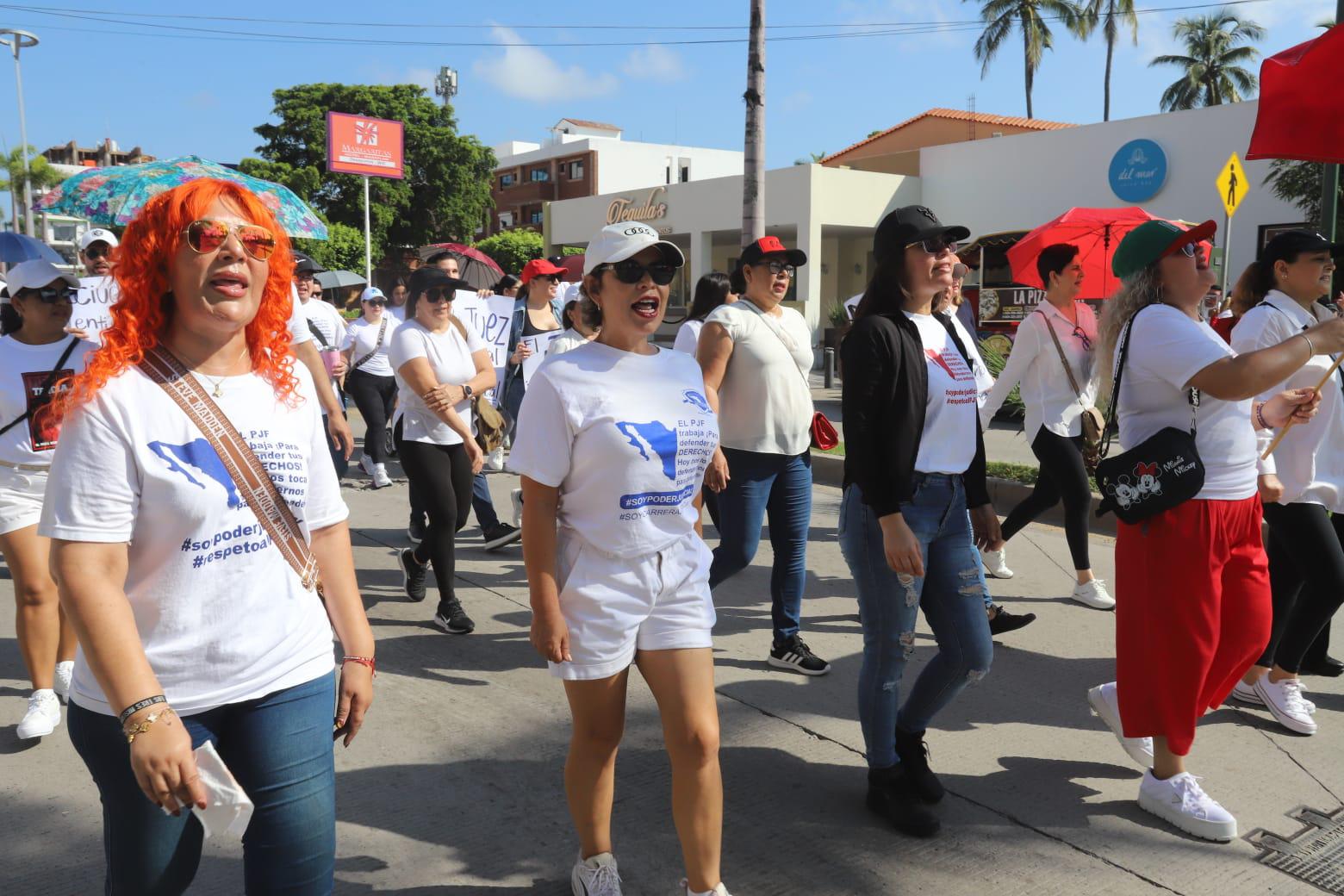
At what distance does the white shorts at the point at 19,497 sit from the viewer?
403 centimetres

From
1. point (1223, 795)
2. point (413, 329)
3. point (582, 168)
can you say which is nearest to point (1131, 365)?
point (1223, 795)

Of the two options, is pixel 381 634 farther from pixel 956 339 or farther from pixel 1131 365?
pixel 1131 365

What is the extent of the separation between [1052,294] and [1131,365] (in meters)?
2.71

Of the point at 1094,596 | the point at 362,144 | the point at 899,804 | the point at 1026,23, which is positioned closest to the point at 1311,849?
the point at 899,804

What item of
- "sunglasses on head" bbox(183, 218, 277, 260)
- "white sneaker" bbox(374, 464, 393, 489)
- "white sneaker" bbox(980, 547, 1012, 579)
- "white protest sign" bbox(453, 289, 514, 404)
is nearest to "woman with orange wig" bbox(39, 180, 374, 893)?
"sunglasses on head" bbox(183, 218, 277, 260)

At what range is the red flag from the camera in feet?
13.8

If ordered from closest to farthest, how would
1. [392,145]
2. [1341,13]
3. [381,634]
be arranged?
[381,634] < [1341,13] < [392,145]

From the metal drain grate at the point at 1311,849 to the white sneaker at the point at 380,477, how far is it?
7.80m

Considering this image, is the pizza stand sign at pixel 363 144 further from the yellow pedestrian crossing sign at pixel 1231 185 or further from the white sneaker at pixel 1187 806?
the white sneaker at pixel 1187 806

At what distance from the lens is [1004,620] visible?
17.5 feet

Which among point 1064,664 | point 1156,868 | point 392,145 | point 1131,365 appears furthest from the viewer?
point 392,145

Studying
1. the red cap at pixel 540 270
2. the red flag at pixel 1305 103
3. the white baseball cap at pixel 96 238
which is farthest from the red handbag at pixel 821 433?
the white baseball cap at pixel 96 238

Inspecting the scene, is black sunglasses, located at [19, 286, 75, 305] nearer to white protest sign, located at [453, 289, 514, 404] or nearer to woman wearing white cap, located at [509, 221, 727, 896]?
woman wearing white cap, located at [509, 221, 727, 896]

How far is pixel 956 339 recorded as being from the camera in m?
3.58
